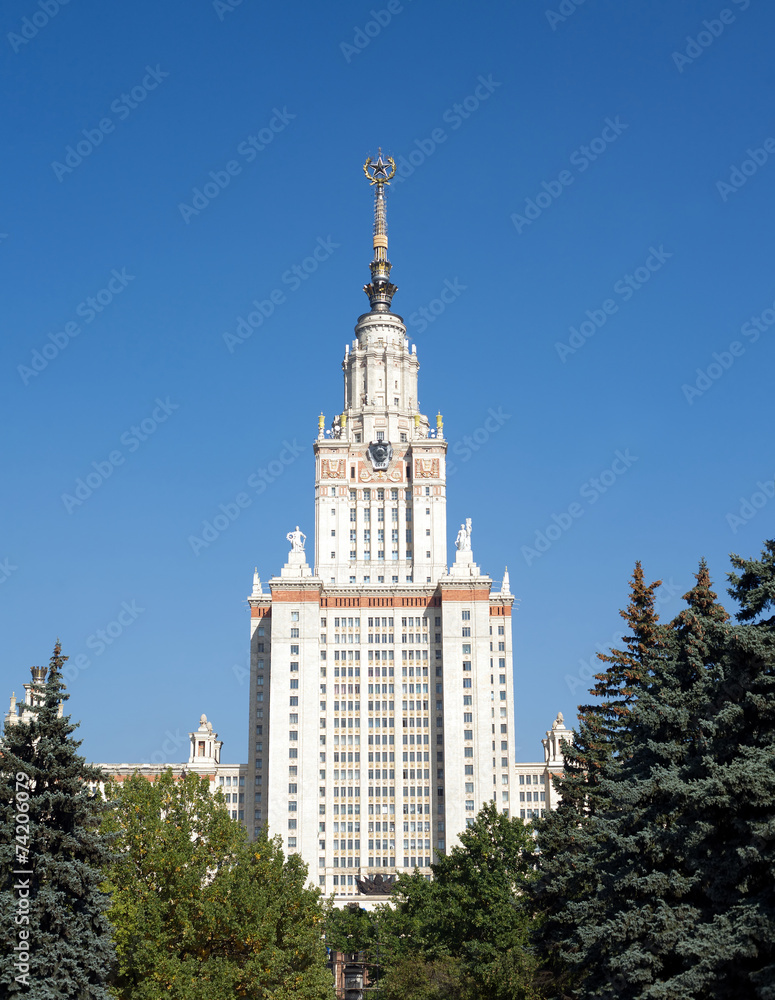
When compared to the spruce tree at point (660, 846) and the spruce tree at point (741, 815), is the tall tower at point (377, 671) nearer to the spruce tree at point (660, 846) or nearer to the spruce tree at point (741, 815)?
the spruce tree at point (660, 846)

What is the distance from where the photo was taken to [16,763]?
41.6 m

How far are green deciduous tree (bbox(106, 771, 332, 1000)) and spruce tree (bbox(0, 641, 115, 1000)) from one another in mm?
12353

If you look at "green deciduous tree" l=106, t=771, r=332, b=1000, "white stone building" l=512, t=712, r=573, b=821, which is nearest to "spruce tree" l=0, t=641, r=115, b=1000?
"green deciduous tree" l=106, t=771, r=332, b=1000

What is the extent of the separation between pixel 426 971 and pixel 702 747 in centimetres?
4255

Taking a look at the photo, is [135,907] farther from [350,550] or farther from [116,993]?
[350,550]

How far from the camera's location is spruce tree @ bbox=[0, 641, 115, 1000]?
40.0 metres

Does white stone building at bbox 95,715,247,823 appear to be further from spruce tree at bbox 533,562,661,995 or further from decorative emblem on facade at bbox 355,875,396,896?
spruce tree at bbox 533,562,661,995

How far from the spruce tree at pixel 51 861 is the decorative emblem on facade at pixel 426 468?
11440 centimetres

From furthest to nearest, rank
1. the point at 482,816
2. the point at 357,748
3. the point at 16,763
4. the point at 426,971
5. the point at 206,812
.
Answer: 1. the point at 357,748
2. the point at 482,816
3. the point at 426,971
4. the point at 206,812
5. the point at 16,763

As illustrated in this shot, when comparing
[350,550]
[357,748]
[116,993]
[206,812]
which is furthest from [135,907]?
[350,550]

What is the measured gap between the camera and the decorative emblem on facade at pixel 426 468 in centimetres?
15662

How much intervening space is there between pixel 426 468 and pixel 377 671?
1095 inches

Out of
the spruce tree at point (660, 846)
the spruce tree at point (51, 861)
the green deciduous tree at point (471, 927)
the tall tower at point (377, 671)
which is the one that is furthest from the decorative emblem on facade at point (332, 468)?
the spruce tree at point (51, 861)

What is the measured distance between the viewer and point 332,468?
157500mm
